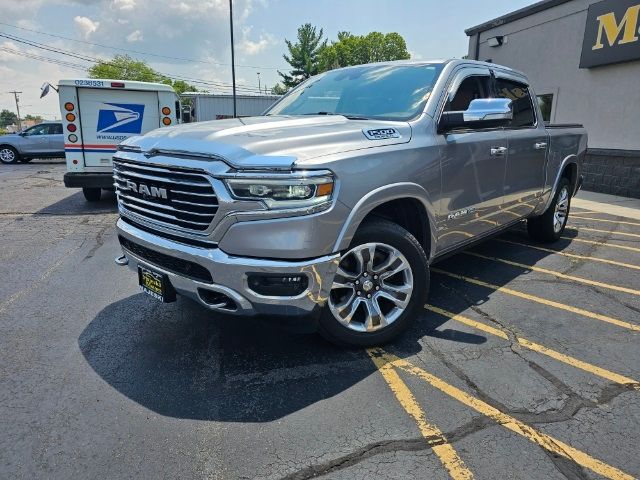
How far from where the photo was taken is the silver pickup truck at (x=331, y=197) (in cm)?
259

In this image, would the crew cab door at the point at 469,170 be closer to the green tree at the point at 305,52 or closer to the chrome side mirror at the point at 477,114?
the chrome side mirror at the point at 477,114

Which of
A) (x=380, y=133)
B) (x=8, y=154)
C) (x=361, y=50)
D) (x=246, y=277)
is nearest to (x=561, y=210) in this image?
(x=380, y=133)

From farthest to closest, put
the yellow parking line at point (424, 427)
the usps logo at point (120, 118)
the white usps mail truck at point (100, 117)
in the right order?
the usps logo at point (120, 118) → the white usps mail truck at point (100, 117) → the yellow parking line at point (424, 427)

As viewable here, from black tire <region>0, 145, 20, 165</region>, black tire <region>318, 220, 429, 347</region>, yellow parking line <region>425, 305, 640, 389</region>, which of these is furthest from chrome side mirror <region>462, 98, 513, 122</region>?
black tire <region>0, 145, 20, 165</region>

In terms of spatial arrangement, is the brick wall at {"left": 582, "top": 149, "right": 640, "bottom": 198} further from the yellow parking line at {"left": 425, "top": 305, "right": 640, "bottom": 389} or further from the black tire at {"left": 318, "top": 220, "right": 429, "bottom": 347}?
the black tire at {"left": 318, "top": 220, "right": 429, "bottom": 347}

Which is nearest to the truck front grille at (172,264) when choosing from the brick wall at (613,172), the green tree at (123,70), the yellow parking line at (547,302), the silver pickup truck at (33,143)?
the yellow parking line at (547,302)

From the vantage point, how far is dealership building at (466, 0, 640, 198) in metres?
10.4

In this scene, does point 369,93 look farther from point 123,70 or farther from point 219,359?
point 123,70

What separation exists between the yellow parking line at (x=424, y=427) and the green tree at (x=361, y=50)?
6475 cm

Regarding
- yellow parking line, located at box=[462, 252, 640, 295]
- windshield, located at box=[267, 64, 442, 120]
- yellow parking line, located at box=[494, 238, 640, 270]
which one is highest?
windshield, located at box=[267, 64, 442, 120]

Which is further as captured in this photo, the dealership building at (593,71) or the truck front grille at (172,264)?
the dealership building at (593,71)

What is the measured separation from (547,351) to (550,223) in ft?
10.5

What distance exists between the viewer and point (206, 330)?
142 inches

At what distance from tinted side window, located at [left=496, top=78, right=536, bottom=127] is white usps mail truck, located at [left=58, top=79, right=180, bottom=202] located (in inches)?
275
